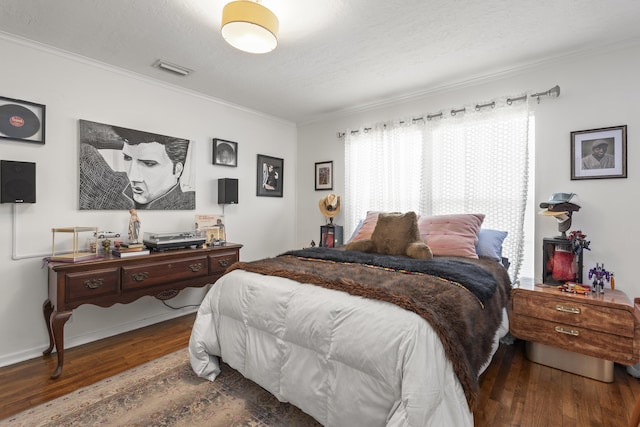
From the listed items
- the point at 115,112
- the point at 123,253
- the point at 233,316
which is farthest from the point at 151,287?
the point at 115,112

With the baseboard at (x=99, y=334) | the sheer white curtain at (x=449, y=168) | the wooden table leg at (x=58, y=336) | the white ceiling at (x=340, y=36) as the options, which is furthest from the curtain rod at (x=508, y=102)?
the wooden table leg at (x=58, y=336)

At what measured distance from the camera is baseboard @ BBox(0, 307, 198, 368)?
2250 mm

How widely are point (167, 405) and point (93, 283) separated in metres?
1.09

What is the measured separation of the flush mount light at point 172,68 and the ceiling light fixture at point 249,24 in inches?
45.0

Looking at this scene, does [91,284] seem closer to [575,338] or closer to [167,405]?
[167,405]

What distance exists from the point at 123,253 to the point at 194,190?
1.12m

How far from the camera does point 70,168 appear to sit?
2.51 metres

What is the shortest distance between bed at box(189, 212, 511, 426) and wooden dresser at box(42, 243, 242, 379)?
75 cm

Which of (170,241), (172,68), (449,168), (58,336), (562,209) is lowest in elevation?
(58,336)

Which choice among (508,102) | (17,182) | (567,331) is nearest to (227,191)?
(17,182)

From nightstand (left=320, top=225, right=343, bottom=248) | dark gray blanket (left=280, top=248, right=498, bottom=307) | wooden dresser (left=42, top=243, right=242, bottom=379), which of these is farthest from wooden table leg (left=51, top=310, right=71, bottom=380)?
nightstand (left=320, top=225, right=343, bottom=248)

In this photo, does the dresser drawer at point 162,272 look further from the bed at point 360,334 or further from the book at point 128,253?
the bed at point 360,334

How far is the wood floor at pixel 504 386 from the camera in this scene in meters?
1.65

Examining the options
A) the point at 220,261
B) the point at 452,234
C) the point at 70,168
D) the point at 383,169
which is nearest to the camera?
the point at 70,168
